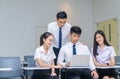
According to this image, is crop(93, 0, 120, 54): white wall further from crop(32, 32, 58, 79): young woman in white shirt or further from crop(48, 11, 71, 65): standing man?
crop(32, 32, 58, 79): young woman in white shirt

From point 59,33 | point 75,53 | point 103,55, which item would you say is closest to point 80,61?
point 75,53

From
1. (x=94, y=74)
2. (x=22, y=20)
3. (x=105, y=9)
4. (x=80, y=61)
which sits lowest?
(x=94, y=74)

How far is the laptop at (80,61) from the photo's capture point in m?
3.00

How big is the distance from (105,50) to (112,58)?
144 mm

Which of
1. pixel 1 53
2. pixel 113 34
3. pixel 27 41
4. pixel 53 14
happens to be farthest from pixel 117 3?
pixel 1 53

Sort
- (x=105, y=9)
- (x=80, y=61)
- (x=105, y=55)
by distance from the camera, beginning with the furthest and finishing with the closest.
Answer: (x=105, y=9)
(x=105, y=55)
(x=80, y=61)

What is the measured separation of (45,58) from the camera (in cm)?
322

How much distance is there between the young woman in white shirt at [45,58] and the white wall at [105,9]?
197 inches

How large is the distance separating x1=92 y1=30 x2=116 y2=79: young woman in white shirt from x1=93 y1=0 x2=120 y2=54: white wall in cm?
463

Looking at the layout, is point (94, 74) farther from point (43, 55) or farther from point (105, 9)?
point (105, 9)

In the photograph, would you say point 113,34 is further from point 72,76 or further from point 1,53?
point 72,76

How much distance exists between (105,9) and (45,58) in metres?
5.91

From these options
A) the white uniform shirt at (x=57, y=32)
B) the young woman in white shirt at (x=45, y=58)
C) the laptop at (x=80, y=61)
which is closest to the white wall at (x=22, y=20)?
the white uniform shirt at (x=57, y=32)

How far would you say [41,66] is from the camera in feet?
10.2
